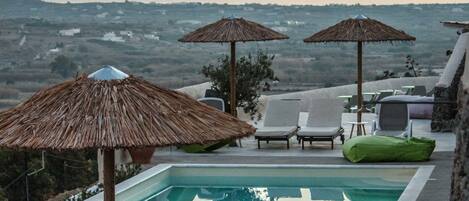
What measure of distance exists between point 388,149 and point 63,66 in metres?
10.8

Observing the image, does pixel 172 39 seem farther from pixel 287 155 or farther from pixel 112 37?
pixel 287 155

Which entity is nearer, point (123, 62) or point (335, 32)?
point (335, 32)

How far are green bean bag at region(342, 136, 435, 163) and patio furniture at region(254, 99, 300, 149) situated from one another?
1.57 metres

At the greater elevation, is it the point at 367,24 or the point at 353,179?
the point at 367,24

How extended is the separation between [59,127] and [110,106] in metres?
0.37

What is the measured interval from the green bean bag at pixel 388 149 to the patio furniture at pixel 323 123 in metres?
0.99

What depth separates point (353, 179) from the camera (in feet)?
40.9

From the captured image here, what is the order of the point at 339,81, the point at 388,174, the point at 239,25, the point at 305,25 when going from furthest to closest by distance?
1. the point at 305,25
2. the point at 339,81
3. the point at 239,25
4. the point at 388,174

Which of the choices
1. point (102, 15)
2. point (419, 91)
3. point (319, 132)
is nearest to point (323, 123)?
point (319, 132)

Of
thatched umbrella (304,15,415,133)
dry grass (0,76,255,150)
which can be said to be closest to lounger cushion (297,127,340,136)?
thatched umbrella (304,15,415,133)

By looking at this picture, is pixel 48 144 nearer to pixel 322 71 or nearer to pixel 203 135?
pixel 203 135

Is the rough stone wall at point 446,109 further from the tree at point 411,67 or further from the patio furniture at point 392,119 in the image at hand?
the tree at point 411,67

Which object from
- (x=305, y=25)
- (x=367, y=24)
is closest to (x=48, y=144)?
(x=367, y=24)

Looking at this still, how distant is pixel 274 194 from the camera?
12.1 m
